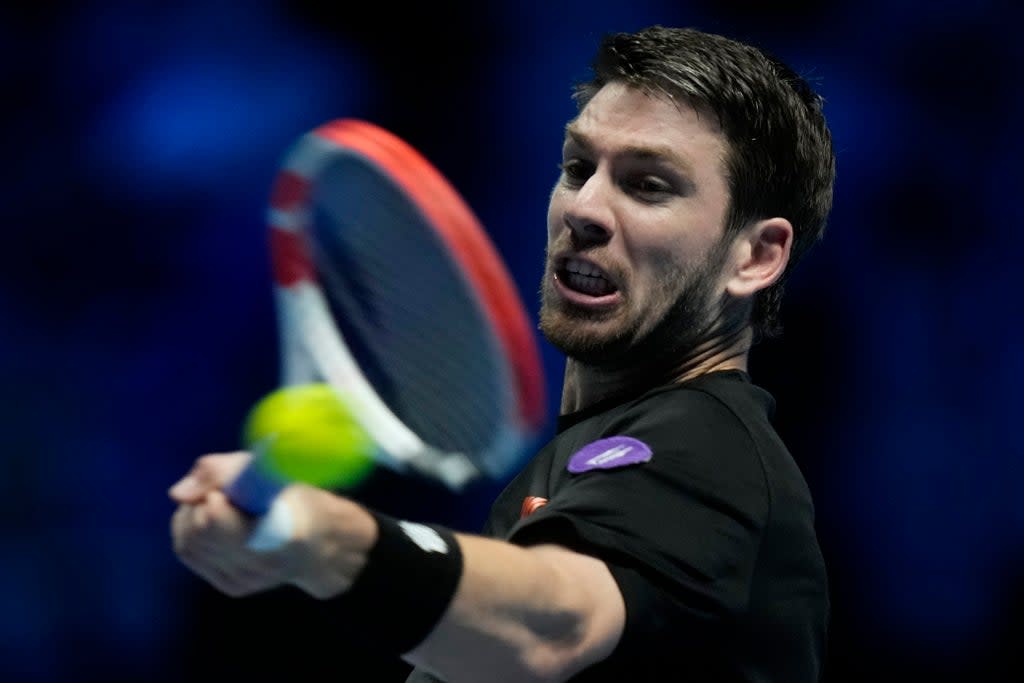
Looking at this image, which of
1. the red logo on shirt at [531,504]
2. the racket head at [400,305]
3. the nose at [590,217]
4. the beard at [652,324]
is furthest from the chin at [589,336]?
the racket head at [400,305]

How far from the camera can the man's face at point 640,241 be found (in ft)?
7.85

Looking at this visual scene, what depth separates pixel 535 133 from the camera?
4.66 m

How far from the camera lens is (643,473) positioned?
6.36ft

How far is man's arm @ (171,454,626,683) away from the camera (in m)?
1.58

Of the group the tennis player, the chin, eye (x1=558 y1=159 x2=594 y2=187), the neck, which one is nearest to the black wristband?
the tennis player

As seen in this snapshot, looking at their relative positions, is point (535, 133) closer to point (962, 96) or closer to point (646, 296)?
point (962, 96)

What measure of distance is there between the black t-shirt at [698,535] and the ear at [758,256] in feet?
1.01

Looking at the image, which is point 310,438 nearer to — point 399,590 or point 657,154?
point 399,590

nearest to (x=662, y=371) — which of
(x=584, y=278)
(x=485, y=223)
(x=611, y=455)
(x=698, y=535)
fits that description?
(x=584, y=278)

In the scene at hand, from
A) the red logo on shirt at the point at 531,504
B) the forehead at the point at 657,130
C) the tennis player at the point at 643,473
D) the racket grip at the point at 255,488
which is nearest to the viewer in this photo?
the racket grip at the point at 255,488

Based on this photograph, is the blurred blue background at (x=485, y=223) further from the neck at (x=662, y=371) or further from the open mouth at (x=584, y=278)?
the open mouth at (x=584, y=278)

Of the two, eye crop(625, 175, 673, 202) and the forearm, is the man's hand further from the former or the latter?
eye crop(625, 175, 673, 202)

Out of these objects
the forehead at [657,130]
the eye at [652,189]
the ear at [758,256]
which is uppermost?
the forehead at [657,130]

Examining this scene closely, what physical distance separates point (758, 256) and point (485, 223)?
6.95ft
